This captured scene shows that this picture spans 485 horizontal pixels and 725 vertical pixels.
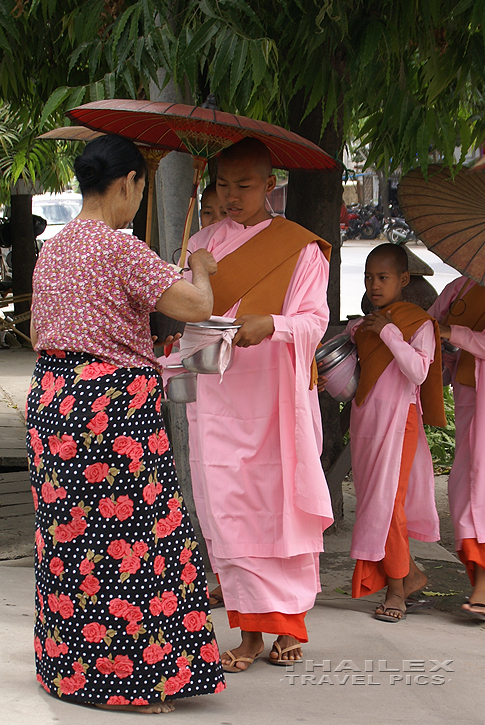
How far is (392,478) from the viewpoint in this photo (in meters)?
3.80

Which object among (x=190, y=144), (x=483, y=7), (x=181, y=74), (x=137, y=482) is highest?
(x=483, y=7)

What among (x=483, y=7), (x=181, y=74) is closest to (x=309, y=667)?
(x=181, y=74)

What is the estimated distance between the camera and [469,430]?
4.01 meters

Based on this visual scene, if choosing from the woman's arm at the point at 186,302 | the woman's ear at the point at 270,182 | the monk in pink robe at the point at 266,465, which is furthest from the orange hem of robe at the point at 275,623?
the woman's ear at the point at 270,182

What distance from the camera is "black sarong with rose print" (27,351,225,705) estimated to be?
2.55m

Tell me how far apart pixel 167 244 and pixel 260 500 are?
1408 millimetres

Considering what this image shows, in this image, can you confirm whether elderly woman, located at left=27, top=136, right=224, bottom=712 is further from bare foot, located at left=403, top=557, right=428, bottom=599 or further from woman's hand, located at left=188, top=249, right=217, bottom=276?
bare foot, located at left=403, top=557, right=428, bottom=599

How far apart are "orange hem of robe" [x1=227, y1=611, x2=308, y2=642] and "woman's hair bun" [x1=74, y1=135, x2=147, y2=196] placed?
5.14ft

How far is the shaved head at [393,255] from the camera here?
150 inches

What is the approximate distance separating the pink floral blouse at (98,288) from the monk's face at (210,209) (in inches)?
61.3

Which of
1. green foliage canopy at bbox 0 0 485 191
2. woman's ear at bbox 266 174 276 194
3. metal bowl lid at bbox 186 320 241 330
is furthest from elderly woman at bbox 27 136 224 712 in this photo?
woman's ear at bbox 266 174 276 194

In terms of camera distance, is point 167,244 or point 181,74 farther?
point 167,244

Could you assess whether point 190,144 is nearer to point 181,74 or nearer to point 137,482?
point 181,74

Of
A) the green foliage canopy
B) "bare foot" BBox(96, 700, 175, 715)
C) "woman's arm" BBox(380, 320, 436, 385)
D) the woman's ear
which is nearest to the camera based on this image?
"bare foot" BBox(96, 700, 175, 715)
